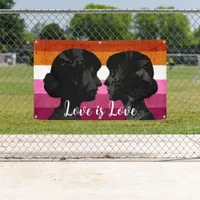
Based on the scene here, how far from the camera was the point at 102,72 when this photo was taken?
6211 millimetres

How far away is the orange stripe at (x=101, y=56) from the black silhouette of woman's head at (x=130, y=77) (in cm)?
5

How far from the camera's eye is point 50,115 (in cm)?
631

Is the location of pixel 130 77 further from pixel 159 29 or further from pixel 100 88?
pixel 159 29

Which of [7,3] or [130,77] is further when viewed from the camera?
[7,3]

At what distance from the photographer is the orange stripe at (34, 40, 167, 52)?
620 centimetres

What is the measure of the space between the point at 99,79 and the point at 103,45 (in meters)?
0.43

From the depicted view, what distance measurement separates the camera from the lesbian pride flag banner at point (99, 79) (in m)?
6.22
